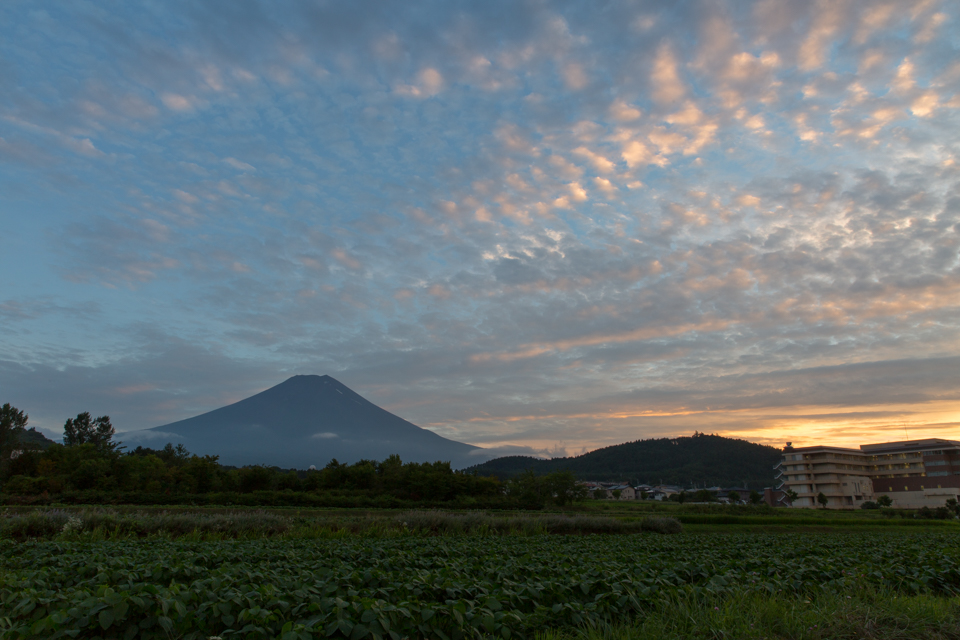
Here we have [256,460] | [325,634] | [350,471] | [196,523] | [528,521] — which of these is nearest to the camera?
[325,634]

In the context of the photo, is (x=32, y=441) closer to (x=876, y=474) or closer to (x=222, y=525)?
(x=222, y=525)

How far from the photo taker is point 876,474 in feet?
290

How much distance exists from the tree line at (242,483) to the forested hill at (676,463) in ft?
274

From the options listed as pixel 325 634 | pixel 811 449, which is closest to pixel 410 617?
pixel 325 634

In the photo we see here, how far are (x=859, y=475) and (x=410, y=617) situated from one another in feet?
354

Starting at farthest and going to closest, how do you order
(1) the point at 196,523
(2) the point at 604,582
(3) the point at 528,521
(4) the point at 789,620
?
(3) the point at 528,521 < (1) the point at 196,523 < (2) the point at 604,582 < (4) the point at 789,620

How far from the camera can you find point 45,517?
14.9 metres

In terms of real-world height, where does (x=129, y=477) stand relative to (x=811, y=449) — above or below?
below

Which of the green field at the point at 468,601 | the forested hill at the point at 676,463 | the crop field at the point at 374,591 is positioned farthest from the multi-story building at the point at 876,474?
the green field at the point at 468,601

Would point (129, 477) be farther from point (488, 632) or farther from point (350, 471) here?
point (488, 632)

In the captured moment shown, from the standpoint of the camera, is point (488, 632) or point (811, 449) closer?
point (488, 632)

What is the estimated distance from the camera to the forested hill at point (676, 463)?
14575cm

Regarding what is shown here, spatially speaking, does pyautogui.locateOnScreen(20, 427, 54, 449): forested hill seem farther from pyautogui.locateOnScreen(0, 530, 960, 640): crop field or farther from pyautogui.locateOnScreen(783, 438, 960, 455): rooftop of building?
pyautogui.locateOnScreen(783, 438, 960, 455): rooftop of building

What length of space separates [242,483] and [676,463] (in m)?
149
